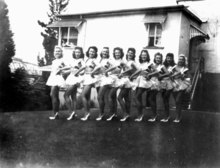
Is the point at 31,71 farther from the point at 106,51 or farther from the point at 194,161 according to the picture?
the point at 194,161

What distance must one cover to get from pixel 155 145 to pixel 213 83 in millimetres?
7532

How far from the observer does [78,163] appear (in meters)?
4.51

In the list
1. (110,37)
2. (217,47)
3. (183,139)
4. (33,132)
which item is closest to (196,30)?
(217,47)

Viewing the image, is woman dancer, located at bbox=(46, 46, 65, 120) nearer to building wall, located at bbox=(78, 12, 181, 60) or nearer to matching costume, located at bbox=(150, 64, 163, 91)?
matching costume, located at bbox=(150, 64, 163, 91)

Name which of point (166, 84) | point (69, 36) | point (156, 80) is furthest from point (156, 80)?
point (69, 36)

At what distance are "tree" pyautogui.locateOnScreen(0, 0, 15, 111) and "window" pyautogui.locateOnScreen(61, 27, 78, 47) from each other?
709 centimetres

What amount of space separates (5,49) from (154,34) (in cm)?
709

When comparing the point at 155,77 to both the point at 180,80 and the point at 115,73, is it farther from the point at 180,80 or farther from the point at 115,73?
the point at 115,73

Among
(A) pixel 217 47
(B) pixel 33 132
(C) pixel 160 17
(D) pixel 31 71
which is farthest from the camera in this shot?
(D) pixel 31 71

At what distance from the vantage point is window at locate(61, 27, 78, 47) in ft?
46.4

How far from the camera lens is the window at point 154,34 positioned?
12.0 m

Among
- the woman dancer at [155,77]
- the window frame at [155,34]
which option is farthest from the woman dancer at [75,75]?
the window frame at [155,34]

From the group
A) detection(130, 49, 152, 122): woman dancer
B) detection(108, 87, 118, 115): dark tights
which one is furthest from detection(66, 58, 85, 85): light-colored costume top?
detection(130, 49, 152, 122): woman dancer

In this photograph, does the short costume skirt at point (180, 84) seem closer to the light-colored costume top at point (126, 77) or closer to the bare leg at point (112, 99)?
the light-colored costume top at point (126, 77)
